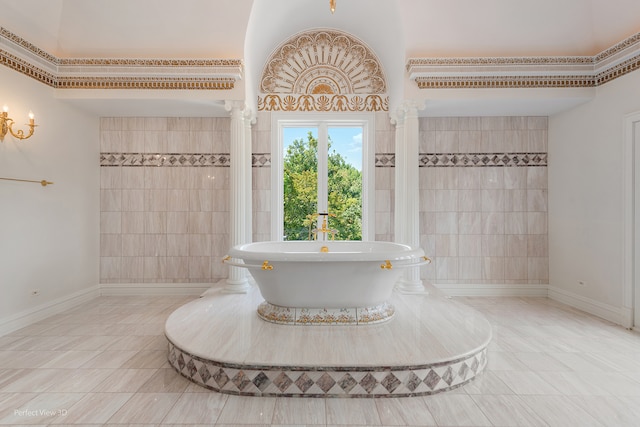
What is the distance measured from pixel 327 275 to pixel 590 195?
3051mm

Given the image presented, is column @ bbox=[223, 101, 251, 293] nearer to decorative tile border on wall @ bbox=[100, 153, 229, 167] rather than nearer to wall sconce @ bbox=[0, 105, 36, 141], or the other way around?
decorative tile border on wall @ bbox=[100, 153, 229, 167]

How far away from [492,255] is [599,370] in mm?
2134

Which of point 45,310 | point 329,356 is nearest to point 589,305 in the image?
point 329,356

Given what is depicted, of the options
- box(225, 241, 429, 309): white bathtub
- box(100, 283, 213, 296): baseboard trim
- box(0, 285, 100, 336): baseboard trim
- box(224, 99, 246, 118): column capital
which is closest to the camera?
box(225, 241, 429, 309): white bathtub

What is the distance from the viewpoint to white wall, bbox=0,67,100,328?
123 inches

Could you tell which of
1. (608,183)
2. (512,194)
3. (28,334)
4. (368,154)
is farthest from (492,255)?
(28,334)

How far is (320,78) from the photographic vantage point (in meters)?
4.48

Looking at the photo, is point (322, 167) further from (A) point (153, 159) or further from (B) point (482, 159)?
(A) point (153, 159)

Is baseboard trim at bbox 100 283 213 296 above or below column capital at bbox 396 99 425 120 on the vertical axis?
below

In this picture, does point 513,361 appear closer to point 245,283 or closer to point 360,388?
point 360,388

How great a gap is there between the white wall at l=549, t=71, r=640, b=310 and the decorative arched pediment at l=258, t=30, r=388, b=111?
2.12 metres

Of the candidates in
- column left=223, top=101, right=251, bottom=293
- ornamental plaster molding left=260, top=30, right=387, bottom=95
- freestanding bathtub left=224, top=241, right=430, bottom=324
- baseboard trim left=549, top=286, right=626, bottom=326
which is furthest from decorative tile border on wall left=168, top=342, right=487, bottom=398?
ornamental plaster molding left=260, top=30, right=387, bottom=95

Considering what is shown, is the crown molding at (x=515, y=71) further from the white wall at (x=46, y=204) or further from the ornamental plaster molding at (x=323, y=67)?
the white wall at (x=46, y=204)

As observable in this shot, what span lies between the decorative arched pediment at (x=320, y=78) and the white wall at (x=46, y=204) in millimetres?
2129
